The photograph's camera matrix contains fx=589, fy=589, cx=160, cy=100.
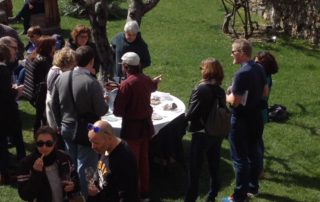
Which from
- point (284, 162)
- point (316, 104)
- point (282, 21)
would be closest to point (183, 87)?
point (316, 104)

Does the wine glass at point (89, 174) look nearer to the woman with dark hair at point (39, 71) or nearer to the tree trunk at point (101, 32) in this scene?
the woman with dark hair at point (39, 71)

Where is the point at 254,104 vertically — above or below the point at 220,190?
above

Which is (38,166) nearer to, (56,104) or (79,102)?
(79,102)

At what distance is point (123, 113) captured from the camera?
242 inches

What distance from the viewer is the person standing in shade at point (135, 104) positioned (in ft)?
19.8

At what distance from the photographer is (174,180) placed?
7352 mm

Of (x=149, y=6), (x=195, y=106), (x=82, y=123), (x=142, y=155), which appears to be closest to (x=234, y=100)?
(x=195, y=106)

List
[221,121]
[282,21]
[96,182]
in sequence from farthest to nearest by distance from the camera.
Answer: [282,21], [221,121], [96,182]

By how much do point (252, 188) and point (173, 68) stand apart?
5.86 metres

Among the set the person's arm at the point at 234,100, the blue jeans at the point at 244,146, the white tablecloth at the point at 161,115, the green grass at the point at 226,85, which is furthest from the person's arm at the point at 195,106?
the green grass at the point at 226,85

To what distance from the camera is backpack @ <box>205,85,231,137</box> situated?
596 cm

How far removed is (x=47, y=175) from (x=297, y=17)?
12043 millimetres

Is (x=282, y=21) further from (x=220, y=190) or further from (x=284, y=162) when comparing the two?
(x=220, y=190)

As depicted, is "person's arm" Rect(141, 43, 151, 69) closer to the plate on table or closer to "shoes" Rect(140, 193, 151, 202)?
the plate on table
